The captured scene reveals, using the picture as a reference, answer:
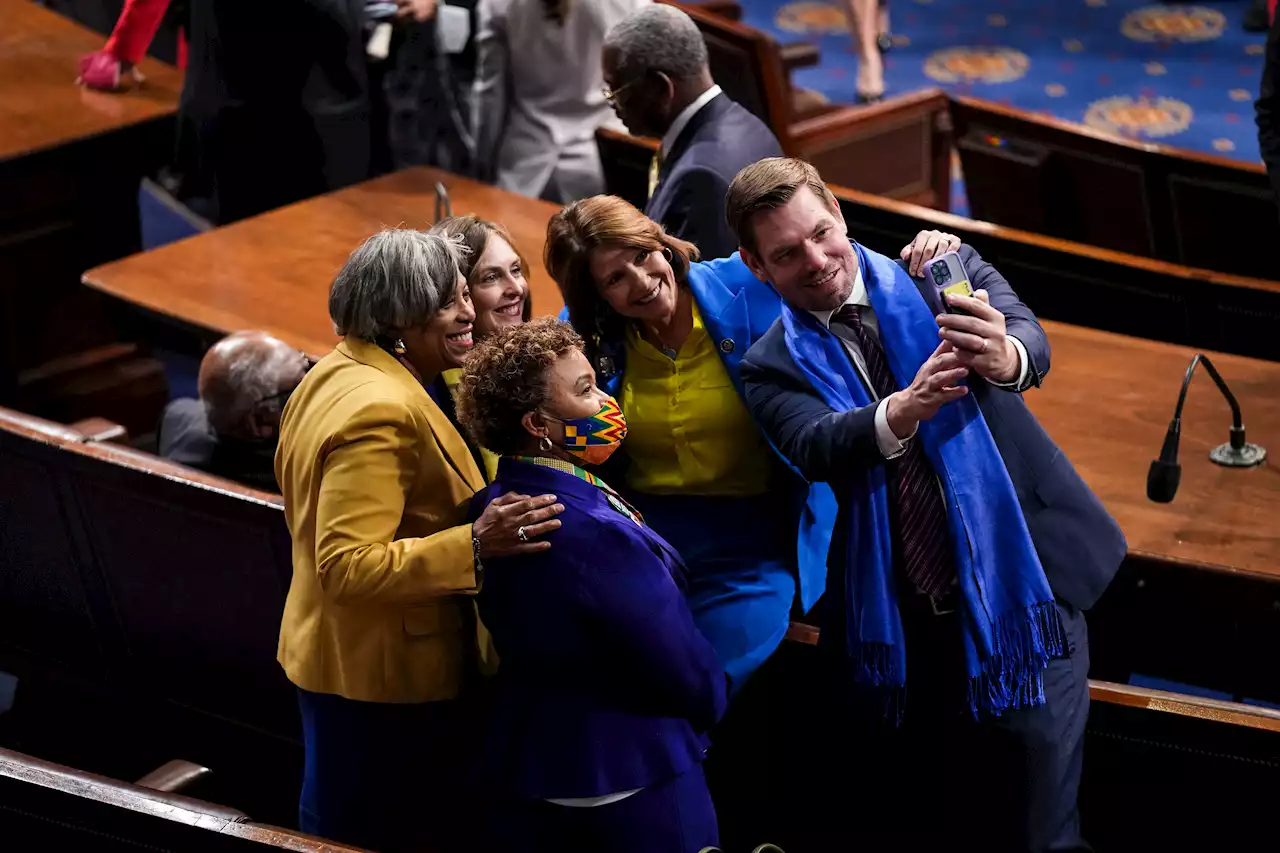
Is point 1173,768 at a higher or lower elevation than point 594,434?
lower

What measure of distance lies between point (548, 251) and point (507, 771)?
0.84 meters

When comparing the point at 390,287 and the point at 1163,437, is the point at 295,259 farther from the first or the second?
the point at 1163,437

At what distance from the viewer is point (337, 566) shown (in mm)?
2232

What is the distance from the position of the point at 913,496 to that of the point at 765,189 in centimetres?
49

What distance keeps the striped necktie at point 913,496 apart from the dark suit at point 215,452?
4.73 ft

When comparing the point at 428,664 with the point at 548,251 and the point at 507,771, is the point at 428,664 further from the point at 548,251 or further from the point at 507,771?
the point at 548,251

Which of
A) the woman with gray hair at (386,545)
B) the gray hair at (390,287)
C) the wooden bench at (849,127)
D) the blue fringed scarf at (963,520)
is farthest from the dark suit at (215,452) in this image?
the wooden bench at (849,127)

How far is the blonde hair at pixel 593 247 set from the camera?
2523 millimetres

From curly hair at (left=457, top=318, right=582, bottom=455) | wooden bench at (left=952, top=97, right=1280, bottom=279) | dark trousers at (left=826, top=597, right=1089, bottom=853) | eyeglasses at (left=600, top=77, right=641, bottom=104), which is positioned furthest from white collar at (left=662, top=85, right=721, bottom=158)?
wooden bench at (left=952, top=97, right=1280, bottom=279)

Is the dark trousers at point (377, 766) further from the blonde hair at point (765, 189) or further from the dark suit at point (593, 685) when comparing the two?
the blonde hair at point (765, 189)

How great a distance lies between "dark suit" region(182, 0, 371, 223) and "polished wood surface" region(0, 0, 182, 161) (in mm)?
292

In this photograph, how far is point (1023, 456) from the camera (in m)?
2.29

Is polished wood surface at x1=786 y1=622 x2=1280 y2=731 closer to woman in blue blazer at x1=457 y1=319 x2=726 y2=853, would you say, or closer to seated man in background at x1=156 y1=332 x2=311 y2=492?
woman in blue blazer at x1=457 y1=319 x2=726 y2=853

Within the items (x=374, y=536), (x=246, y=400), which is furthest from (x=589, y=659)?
(x=246, y=400)
